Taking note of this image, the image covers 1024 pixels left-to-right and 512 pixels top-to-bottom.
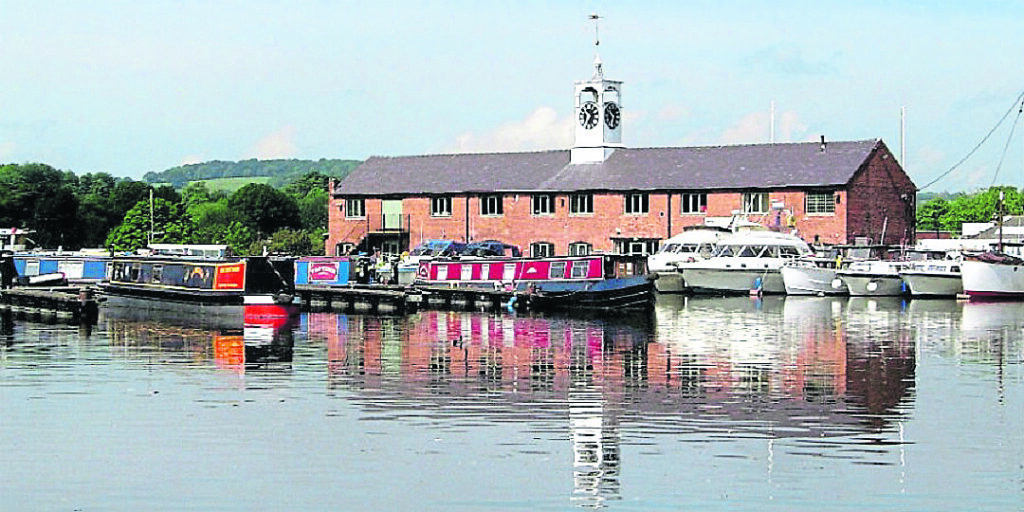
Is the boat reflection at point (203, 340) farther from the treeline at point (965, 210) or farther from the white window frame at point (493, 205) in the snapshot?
the treeline at point (965, 210)

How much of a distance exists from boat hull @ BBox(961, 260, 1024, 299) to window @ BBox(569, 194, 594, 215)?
754 inches

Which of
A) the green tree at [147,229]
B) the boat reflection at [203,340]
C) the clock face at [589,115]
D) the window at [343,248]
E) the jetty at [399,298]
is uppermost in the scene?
the clock face at [589,115]

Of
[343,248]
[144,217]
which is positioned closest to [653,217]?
[343,248]

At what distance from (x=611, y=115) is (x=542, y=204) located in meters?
5.87

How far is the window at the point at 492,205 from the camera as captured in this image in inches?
2933

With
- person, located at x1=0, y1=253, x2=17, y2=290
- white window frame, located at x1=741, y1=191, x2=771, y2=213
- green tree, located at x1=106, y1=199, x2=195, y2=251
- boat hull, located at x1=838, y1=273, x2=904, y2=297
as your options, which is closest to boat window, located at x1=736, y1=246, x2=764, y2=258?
boat hull, located at x1=838, y1=273, x2=904, y2=297

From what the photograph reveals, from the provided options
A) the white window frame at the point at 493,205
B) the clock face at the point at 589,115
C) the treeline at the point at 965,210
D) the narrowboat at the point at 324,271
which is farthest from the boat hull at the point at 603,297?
the treeline at the point at 965,210

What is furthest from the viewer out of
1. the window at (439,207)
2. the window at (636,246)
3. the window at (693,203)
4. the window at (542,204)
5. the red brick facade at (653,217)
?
the window at (439,207)

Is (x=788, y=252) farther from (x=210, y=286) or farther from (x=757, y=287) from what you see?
(x=210, y=286)

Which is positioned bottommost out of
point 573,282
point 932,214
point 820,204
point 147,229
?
point 573,282

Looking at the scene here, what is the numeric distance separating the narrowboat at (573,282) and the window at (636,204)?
1605cm

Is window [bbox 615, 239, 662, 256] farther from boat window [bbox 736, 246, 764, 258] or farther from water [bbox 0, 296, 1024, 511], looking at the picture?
water [bbox 0, 296, 1024, 511]

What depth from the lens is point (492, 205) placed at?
245 feet

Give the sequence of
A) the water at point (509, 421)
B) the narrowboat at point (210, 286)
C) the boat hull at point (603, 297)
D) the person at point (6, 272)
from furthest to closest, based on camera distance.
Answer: the person at point (6, 272)
the boat hull at point (603, 297)
the narrowboat at point (210, 286)
the water at point (509, 421)
